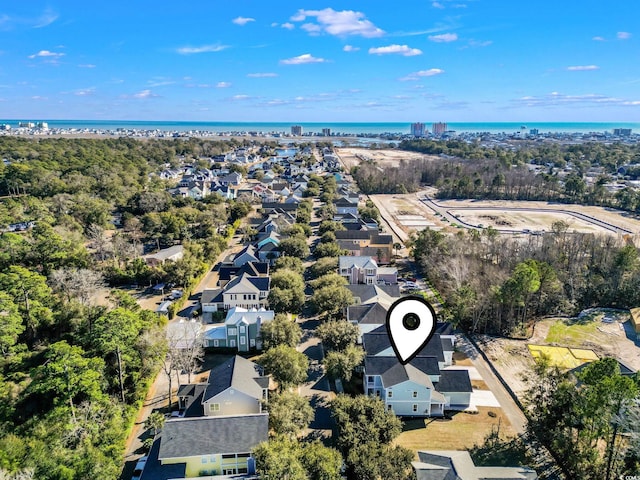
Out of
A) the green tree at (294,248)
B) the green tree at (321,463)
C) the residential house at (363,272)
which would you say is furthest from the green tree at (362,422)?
the green tree at (294,248)

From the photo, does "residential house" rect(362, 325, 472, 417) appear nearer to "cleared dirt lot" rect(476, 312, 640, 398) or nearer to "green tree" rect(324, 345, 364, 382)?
"green tree" rect(324, 345, 364, 382)

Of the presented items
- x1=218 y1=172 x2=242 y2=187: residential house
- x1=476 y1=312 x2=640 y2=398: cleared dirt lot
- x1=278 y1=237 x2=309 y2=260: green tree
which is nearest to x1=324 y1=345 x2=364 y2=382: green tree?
x1=476 y1=312 x2=640 y2=398: cleared dirt lot

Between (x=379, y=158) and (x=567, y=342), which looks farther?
(x=379, y=158)

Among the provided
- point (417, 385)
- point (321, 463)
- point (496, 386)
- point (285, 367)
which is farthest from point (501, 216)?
point (321, 463)

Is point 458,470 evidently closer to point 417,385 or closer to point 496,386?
point 417,385

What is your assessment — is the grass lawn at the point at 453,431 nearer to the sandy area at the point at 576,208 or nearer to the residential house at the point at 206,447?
the residential house at the point at 206,447

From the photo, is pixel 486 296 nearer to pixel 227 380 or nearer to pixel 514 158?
pixel 227 380
